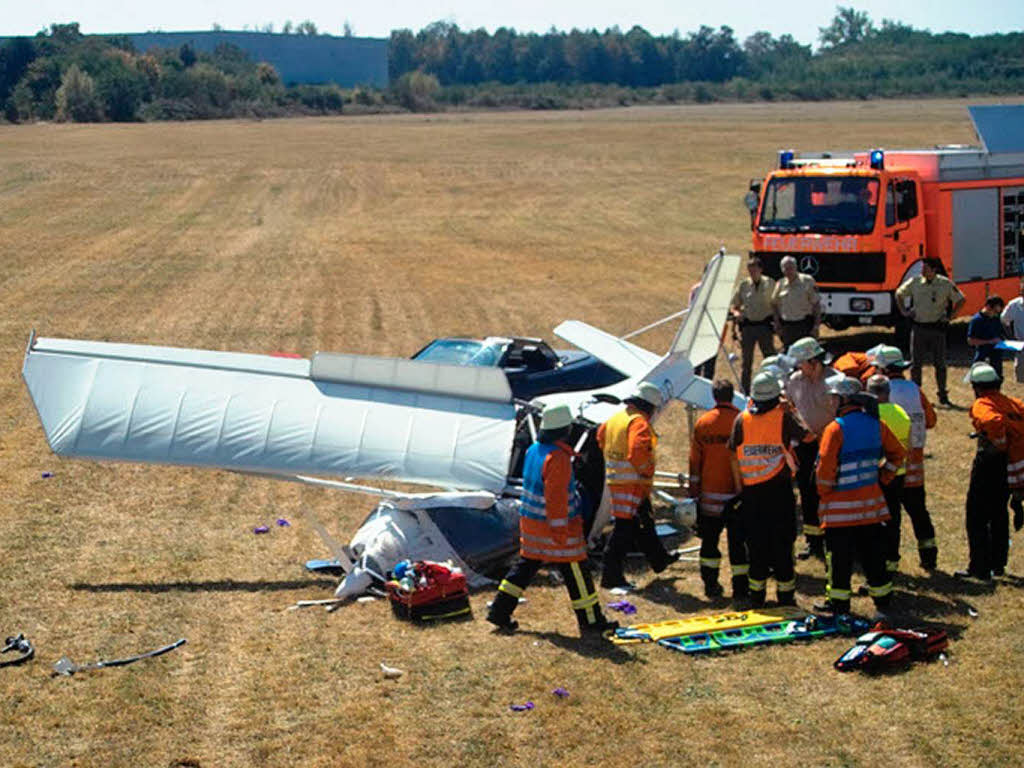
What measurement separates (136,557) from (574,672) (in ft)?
13.8

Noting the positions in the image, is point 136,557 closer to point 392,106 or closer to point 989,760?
point 989,760

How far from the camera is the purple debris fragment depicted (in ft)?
31.6

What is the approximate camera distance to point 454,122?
74.6 meters

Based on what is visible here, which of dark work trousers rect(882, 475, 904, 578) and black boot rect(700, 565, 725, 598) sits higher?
dark work trousers rect(882, 475, 904, 578)

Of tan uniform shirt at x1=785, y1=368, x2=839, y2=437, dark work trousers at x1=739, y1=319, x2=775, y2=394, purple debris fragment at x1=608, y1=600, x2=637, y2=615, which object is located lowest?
purple debris fragment at x1=608, y1=600, x2=637, y2=615

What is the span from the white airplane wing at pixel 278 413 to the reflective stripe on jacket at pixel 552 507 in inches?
50.6

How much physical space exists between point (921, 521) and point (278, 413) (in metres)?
4.67

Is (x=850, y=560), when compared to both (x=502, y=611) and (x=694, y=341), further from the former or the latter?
(x=694, y=341)

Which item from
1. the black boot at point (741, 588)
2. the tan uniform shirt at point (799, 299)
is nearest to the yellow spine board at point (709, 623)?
the black boot at point (741, 588)

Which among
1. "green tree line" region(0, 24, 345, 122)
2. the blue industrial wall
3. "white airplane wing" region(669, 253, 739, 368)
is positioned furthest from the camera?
the blue industrial wall

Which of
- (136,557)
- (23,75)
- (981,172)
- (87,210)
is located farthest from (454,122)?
(136,557)

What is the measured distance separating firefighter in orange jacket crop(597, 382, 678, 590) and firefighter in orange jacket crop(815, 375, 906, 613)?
1.26 meters

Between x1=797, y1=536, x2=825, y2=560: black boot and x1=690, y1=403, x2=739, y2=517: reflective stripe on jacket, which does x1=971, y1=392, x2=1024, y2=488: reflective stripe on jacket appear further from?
x1=690, y1=403, x2=739, y2=517: reflective stripe on jacket

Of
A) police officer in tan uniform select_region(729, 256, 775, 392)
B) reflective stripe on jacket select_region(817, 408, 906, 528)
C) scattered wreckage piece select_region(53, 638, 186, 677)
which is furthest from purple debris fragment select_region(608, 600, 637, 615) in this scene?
police officer in tan uniform select_region(729, 256, 775, 392)
